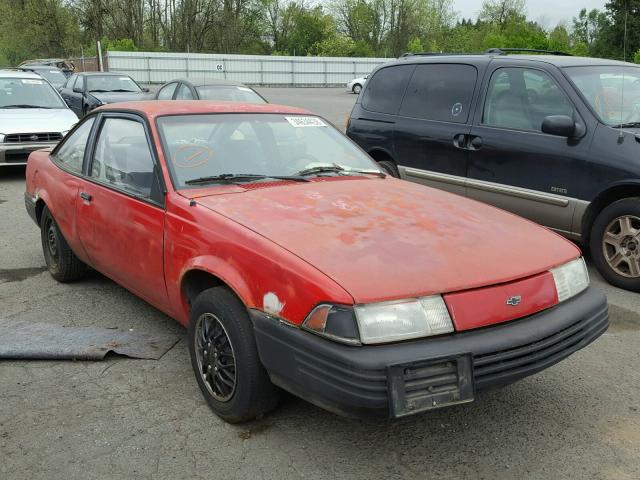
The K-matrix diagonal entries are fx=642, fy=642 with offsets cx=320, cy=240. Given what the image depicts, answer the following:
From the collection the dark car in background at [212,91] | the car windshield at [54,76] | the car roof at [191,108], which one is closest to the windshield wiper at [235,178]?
the car roof at [191,108]

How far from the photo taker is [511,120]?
5840 mm

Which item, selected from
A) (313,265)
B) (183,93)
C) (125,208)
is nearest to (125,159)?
(125,208)

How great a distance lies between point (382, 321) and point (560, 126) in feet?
11.5

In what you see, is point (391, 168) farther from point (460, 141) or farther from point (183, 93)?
point (183, 93)

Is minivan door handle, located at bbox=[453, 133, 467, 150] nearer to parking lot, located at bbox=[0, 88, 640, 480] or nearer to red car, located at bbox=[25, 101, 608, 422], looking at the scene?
red car, located at bbox=[25, 101, 608, 422]

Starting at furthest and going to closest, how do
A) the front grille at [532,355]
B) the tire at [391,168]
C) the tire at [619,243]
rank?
1. the tire at [391,168]
2. the tire at [619,243]
3. the front grille at [532,355]

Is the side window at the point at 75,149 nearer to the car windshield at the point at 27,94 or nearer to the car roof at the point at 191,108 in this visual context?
the car roof at the point at 191,108

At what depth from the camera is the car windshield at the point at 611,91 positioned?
5.40m

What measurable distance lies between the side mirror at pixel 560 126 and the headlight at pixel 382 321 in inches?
129

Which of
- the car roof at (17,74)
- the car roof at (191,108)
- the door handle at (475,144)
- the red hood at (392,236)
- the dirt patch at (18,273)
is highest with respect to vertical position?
the car roof at (17,74)

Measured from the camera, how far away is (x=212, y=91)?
11734mm

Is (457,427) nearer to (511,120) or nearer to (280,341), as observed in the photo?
(280,341)

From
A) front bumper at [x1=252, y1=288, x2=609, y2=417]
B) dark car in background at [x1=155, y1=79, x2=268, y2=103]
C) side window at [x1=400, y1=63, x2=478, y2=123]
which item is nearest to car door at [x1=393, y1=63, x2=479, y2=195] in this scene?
side window at [x1=400, y1=63, x2=478, y2=123]

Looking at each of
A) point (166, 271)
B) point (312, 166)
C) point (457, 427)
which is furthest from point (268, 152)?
point (457, 427)
